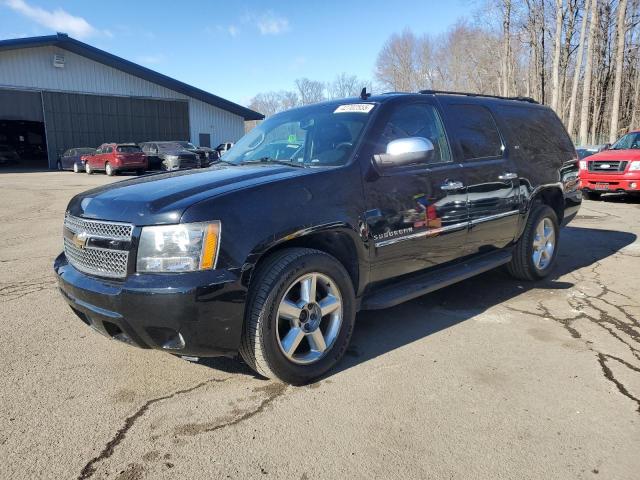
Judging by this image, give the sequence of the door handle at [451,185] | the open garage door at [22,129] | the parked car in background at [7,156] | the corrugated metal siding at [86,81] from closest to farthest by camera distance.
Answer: the door handle at [451,185] → the corrugated metal siding at [86,81] → the open garage door at [22,129] → the parked car in background at [7,156]

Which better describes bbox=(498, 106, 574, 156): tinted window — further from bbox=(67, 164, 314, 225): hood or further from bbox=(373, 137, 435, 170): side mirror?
bbox=(67, 164, 314, 225): hood

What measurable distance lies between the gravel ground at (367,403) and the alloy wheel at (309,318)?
23 cm

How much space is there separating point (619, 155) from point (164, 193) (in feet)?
40.1

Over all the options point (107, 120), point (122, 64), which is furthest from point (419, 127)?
point (107, 120)

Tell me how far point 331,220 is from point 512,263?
2865 mm

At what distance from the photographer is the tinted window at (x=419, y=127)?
376cm

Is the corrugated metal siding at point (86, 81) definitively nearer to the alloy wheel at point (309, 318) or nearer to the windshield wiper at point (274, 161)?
the windshield wiper at point (274, 161)

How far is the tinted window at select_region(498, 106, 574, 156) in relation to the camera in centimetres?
496

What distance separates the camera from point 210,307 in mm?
2680

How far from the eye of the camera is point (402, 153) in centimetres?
341

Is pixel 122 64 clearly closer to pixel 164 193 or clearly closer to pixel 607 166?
pixel 607 166

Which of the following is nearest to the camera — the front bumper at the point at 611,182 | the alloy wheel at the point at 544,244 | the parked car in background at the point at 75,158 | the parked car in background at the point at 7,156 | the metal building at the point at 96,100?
the alloy wheel at the point at 544,244

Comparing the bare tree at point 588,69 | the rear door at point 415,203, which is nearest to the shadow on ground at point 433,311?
the rear door at point 415,203

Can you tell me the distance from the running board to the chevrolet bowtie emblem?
1904 millimetres
